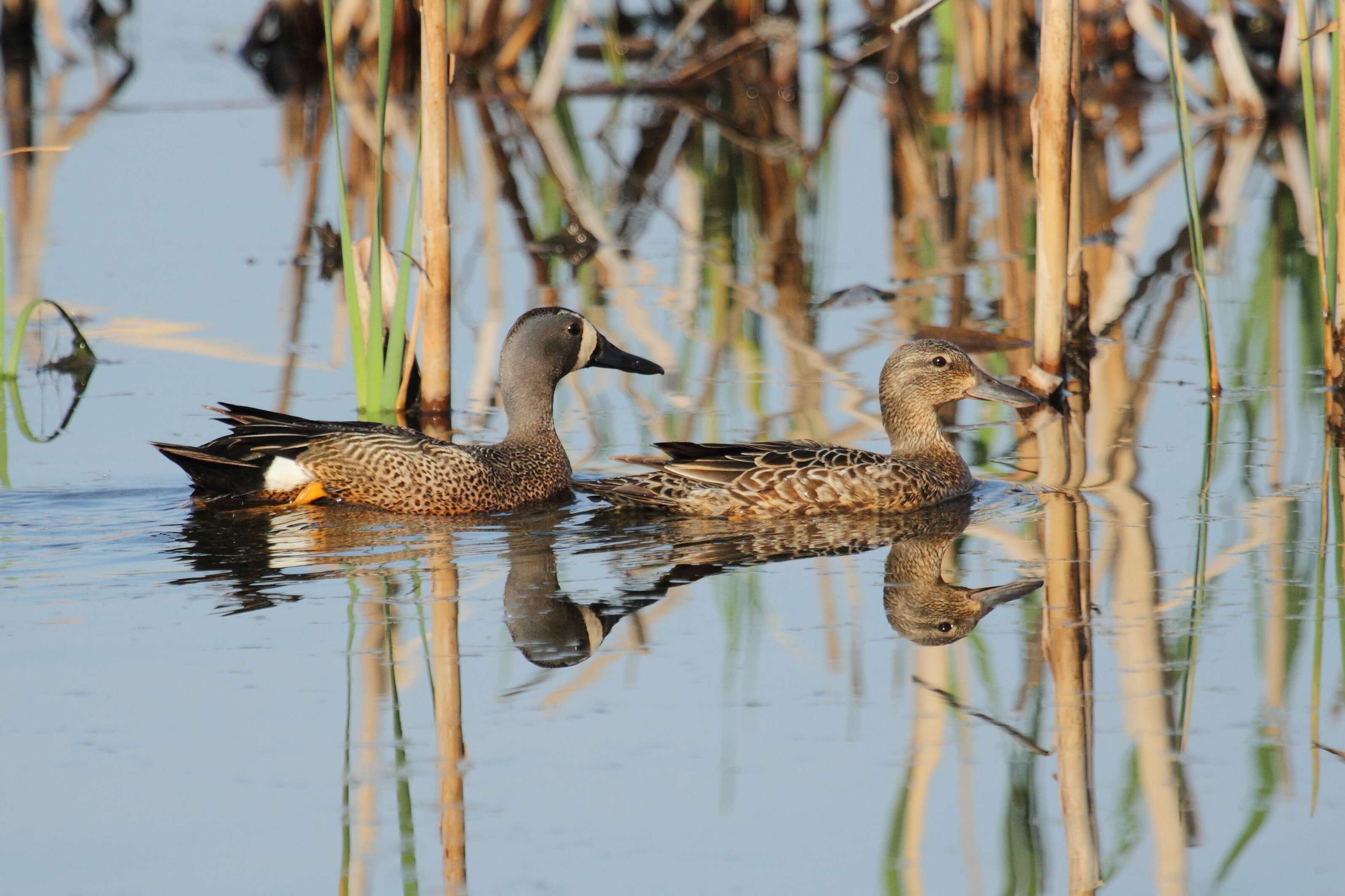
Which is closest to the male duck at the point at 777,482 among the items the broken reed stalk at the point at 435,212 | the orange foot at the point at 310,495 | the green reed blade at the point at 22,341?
the orange foot at the point at 310,495

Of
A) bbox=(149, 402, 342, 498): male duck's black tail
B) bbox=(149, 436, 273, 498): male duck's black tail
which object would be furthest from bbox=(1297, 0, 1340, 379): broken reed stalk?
bbox=(149, 436, 273, 498): male duck's black tail

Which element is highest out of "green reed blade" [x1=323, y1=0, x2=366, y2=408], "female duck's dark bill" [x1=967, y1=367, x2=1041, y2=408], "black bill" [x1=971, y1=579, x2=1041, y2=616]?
"green reed blade" [x1=323, y1=0, x2=366, y2=408]

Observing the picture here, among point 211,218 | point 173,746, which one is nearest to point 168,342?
point 211,218

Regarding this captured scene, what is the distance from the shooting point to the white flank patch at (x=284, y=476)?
7.72 m

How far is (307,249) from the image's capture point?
42.1 feet

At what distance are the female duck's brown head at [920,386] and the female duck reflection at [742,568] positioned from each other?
0.52 m

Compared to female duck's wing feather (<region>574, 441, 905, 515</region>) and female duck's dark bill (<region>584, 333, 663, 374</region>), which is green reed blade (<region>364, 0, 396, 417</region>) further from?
female duck's wing feather (<region>574, 441, 905, 515</region>)

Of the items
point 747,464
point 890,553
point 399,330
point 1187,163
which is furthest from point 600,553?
point 1187,163

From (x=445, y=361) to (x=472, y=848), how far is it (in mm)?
4761

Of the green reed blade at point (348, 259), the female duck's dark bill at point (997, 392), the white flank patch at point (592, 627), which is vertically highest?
the green reed blade at point (348, 259)

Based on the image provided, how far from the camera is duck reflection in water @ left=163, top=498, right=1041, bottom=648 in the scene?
20.1ft

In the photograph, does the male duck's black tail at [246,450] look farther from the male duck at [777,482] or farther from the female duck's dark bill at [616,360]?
the female duck's dark bill at [616,360]

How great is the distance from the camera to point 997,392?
848cm

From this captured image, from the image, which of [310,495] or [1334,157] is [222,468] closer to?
[310,495]
